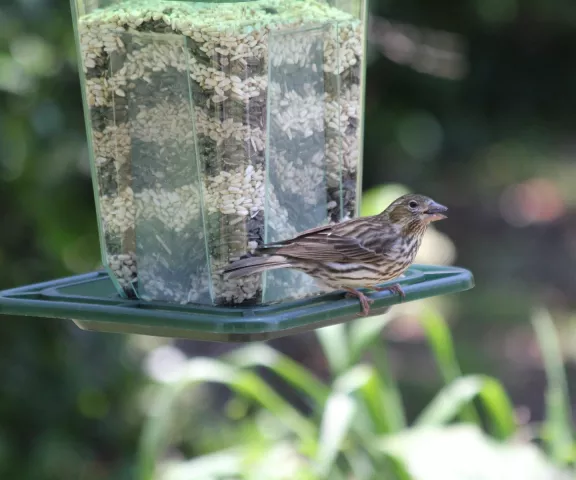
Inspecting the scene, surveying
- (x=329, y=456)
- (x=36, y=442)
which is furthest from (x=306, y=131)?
(x=36, y=442)

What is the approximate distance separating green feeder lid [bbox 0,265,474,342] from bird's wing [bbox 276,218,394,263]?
0.41 ft

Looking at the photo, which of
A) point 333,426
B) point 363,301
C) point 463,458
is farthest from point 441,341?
point 363,301

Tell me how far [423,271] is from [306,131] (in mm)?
694

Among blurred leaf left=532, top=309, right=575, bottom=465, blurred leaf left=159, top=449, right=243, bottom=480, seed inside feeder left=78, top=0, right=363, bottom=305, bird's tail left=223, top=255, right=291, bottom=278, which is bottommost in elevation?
blurred leaf left=159, top=449, right=243, bottom=480

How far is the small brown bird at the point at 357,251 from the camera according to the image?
11.0 feet

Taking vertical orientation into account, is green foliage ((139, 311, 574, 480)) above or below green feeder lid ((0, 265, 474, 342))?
below

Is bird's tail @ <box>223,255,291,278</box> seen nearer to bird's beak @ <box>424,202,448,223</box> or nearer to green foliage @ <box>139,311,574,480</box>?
bird's beak @ <box>424,202,448,223</box>

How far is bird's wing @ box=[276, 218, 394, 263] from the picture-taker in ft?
11.2

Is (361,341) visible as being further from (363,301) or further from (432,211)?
(363,301)

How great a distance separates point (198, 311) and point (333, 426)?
55.3 inches

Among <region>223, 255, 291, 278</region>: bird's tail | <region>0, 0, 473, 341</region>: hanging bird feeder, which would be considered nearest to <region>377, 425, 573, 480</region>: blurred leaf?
<region>0, 0, 473, 341</region>: hanging bird feeder

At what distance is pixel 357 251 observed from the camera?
357 centimetres

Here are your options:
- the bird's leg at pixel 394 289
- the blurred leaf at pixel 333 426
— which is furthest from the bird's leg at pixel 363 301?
the blurred leaf at pixel 333 426

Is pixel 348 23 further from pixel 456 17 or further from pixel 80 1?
pixel 456 17
